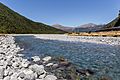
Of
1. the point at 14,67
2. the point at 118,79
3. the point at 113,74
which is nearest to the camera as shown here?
the point at 118,79

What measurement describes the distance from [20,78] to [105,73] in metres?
4.82

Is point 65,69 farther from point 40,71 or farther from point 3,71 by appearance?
point 3,71

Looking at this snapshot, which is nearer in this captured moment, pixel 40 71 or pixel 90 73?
pixel 40 71

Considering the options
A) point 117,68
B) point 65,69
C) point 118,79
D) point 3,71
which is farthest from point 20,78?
point 117,68

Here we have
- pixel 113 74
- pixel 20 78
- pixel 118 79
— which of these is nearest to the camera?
pixel 20 78

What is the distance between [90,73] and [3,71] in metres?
4.69

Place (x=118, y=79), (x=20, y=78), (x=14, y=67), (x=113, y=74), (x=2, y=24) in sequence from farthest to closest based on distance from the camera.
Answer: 1. (x=2, y=24)
2. (x=14, y=67)
3. (x=113, y=74)
4. (x=118, y=79)
5. (x=20, y=78)

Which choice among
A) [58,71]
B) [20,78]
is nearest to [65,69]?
[58,71]

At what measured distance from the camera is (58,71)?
1311cm

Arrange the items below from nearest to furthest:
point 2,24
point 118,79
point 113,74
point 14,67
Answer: point 118,79 < point 113,74 < point 14,67 < point 2,24

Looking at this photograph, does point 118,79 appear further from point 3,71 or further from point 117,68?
point 3,71

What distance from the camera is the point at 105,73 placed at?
41.7ft

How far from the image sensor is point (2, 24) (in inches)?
7392

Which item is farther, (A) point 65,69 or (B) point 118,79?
(A) point 65,69
